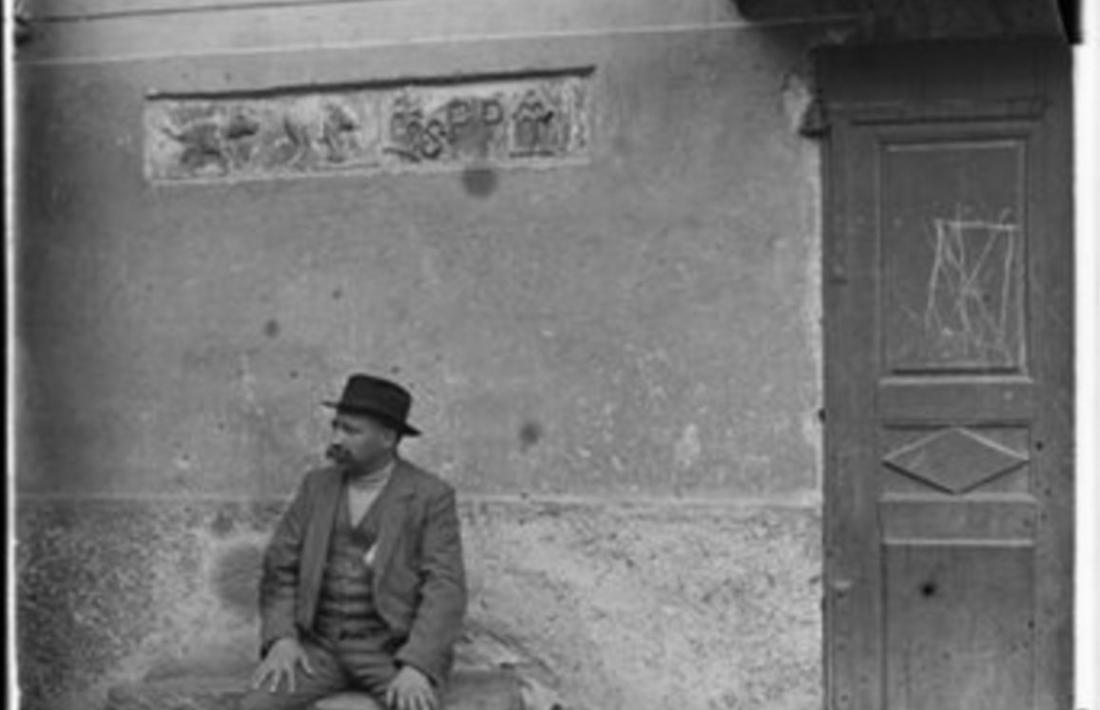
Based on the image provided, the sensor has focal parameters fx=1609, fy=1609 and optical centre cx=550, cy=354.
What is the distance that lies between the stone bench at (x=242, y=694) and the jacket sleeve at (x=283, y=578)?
0.87ft

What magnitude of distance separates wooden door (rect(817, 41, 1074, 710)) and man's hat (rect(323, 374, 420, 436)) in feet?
4.99

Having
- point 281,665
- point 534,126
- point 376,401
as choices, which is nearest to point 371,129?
point 534,126

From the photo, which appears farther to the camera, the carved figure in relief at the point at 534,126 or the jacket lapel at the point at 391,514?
the carved figure in relief at the point at 534,126

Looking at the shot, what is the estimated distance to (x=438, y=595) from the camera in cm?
516

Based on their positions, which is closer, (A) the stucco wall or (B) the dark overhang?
(B) the dark overhang

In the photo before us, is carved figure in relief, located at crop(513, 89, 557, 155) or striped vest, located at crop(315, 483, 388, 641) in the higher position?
carved figure in relief, located at crop(513, 89, 557, 155)

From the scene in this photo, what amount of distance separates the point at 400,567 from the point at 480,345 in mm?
1057

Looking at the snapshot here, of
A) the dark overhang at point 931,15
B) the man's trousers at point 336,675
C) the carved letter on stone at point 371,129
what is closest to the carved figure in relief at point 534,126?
the carved letter on stone at point 371,129

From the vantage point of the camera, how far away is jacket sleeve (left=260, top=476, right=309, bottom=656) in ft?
17.4

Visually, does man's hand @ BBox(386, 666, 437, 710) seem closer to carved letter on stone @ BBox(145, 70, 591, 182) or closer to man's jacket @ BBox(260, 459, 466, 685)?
man's jacket @ BBox(260, 459, 466, 685)

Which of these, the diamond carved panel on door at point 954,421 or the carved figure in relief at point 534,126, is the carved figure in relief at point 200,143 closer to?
the carved figure in relief at point 534,126

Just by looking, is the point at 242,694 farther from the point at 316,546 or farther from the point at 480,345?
the point at 480,345

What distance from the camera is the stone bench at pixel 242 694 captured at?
5246mm

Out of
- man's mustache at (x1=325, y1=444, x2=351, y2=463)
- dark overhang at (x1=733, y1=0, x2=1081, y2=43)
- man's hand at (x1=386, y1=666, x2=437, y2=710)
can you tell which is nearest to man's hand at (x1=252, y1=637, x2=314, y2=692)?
man's hand at (x1=386, y1=666, x2=437, y2=710)
